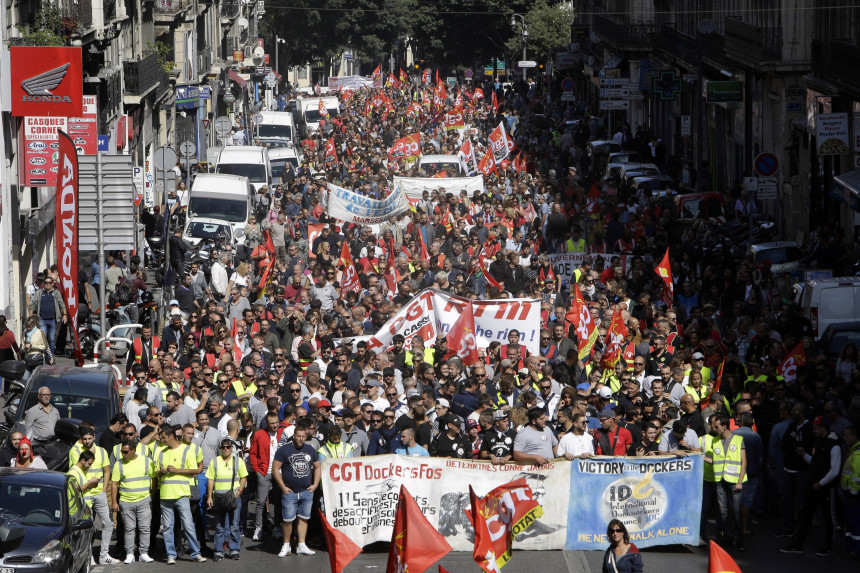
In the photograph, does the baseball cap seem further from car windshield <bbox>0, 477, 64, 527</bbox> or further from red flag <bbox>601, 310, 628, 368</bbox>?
car windshield <bbox>0, 477, 64, 527</bbox>

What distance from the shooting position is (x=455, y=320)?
20.4m

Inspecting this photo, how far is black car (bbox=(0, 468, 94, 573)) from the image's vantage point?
40.1ft

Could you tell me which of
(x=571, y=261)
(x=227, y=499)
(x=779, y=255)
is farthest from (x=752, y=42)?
(x=227, y=499)

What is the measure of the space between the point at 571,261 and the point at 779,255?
461cm

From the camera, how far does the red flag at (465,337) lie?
20281mm

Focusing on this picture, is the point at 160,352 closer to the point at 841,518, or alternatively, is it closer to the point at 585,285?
the point at 585,285

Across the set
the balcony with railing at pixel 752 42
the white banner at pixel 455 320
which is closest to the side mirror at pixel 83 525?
the white banner at pixel 455 320

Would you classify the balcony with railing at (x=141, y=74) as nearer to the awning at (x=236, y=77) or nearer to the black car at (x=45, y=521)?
the awning at (x=236, y=77)

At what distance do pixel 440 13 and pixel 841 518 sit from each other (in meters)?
95.0

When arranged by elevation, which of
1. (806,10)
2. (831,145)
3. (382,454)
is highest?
(806,10)

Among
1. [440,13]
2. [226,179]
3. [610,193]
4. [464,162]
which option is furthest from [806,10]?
[440,13]

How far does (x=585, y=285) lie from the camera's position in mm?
23250

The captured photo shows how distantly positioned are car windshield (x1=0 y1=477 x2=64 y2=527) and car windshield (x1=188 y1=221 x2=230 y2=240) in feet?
66.5

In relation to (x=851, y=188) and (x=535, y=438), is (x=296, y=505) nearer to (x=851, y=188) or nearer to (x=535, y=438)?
(x=535, y=438)
